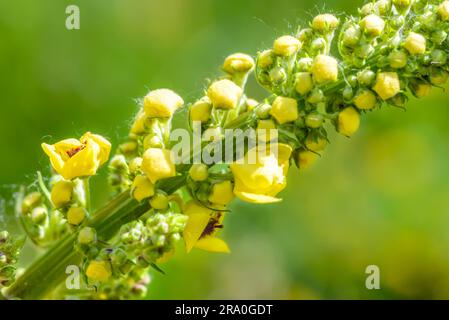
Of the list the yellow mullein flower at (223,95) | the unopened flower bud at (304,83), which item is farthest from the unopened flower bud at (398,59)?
the yellow mullein flower at (223,95)

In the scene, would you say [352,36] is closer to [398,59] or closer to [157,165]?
[398,59]

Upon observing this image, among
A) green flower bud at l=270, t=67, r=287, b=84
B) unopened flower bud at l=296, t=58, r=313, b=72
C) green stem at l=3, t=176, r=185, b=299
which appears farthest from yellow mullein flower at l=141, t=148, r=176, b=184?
unopened flower bud at l=296, t=58, r=313, b=72

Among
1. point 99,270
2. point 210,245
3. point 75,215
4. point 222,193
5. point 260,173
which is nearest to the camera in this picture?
Answer: point 260,173

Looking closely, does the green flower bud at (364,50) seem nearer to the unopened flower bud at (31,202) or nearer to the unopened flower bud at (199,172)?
the unopened flower bud at (199,172)

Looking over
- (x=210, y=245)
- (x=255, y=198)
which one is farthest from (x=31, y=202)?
(x=255, y=198)

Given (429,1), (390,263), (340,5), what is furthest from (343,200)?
(429,1)

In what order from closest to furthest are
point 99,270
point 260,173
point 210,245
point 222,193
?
point 260,173 < point 222,193 < point 99,270 < point 210,245

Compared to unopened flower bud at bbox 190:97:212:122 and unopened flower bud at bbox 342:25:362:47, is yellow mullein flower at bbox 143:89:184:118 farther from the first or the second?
unopened flower bud at bbox 342:25:362:47

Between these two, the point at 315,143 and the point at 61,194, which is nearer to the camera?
the point at 315,143

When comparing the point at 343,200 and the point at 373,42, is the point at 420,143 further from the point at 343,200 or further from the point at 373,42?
the point at 373,42
